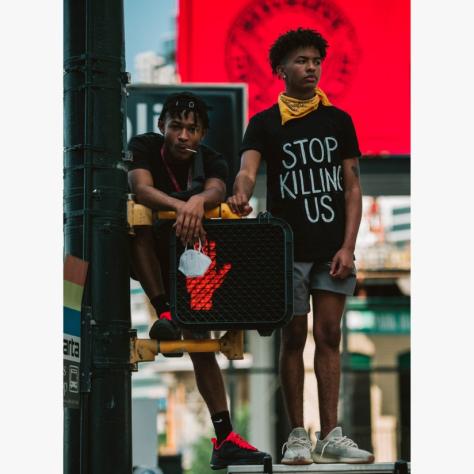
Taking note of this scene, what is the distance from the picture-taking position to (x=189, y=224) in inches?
150

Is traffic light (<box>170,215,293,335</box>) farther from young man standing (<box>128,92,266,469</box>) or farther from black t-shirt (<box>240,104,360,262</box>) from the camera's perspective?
black t-shirt (<box>240,104,360,262</box>)

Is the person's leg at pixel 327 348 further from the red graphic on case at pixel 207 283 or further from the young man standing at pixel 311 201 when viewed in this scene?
the red graphic on case at pixel 207 283

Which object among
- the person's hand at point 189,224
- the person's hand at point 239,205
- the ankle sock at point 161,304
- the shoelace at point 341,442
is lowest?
the shoelace at point 341,442

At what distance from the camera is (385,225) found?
521 inches

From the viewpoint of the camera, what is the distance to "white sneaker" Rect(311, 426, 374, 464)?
423cm

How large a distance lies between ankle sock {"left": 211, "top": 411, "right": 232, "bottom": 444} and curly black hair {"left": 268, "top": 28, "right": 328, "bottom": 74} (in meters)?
1.38

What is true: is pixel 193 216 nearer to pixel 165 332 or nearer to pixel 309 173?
pixel 165 332

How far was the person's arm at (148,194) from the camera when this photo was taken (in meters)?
4.03

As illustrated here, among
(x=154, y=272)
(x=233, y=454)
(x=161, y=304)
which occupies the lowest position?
(x=233, y=454)

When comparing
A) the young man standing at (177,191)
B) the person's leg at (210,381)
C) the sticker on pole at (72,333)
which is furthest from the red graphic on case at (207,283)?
the person's leg at (210,381)

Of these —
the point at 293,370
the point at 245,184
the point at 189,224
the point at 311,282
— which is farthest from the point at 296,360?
the point at 189,224

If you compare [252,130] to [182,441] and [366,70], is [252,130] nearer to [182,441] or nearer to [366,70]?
[366,70]

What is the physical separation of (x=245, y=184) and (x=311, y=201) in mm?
254

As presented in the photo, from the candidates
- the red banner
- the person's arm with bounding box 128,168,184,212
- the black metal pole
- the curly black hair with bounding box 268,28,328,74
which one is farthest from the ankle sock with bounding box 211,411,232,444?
the red banner
